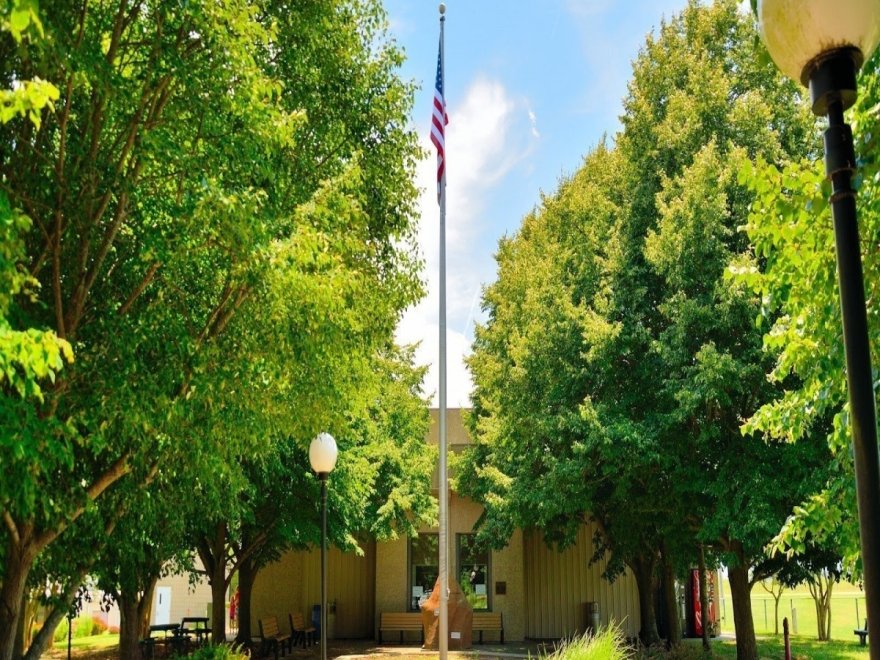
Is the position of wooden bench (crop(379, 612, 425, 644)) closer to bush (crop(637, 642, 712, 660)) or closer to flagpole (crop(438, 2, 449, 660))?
bush (crop(637, 642, 712, 660))

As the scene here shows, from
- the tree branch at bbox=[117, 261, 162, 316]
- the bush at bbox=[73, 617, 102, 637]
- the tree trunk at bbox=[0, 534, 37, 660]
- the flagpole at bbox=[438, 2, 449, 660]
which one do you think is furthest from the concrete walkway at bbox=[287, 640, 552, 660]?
the tree branch at bbox=[117, 261, 162, 316]

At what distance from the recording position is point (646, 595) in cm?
2080

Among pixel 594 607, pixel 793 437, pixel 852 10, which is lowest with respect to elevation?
pixel 594 607

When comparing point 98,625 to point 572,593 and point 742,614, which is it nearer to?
point 572,593

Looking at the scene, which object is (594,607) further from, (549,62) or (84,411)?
(84,411)

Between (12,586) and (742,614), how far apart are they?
13087mm

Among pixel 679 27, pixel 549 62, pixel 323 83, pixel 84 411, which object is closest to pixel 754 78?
pixel 679 27

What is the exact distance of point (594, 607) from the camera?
24.7 meters

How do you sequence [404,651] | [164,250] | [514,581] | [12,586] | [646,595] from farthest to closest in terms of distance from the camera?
1. [514,581]
2. [404,651]
3. [646,595]
4. [12,586]
5. [164,250]

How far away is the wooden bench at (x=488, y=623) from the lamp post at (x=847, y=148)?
23242 mm

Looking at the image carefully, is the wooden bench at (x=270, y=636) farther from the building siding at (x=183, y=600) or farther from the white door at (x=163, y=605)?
the building siding at (x=183, y=600)

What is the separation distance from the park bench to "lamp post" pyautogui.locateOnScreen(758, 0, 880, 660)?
22.1 metres

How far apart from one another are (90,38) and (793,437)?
705 centimetres

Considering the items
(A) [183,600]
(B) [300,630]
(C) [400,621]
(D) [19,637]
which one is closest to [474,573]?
(C) [400,621]
